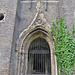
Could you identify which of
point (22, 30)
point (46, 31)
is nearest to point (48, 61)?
point (46, 31)

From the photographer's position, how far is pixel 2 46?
5.62 metres

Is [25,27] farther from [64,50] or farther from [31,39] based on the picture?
[64,50]

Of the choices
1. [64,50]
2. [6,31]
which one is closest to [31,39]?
[6,31]

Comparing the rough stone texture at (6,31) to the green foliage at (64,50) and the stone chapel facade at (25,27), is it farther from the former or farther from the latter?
the green foliage at (64,50)

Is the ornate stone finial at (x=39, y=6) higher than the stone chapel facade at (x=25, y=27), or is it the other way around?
the ornate stone finial at (x=39, y=6)

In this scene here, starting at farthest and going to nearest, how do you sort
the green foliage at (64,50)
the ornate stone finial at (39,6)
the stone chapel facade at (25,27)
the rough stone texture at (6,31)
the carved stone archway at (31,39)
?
the ornate stone finial at (39,6), the carved stone archway at (31,39), the stone chapel facade at (25,27), the rough stone texture at (6,31), the green foliage at (64,50)

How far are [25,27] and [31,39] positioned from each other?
78cm

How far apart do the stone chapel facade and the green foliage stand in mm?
463

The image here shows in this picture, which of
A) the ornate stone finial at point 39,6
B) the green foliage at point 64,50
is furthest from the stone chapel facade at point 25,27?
the green foliage at point 64,50

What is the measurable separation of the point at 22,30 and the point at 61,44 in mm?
2357

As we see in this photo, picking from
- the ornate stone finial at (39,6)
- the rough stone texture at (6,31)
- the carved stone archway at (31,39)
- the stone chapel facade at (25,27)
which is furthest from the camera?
→ the ornate stone finial at (39,6)

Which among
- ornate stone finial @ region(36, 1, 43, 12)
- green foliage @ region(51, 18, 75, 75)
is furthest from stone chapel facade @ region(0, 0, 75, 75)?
green foliage @ region(51, 18, 75, 75)

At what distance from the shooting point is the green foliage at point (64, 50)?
203 inches

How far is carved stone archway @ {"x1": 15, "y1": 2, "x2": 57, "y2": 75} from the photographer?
585 centimetres
